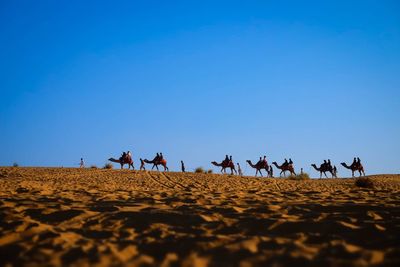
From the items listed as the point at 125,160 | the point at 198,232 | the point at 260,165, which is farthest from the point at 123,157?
the point at 198,232

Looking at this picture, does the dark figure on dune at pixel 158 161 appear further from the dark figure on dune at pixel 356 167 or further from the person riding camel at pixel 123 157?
the dark figure on dune at pixel 356 167

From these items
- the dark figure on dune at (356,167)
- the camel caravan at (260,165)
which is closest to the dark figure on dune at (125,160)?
the camel caravan at (260,165)

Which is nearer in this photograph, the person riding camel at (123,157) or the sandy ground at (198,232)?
the sandy ground at (198,232)

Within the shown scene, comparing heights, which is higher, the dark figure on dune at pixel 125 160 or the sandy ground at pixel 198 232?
the dark figure on dune at pixel 125 160

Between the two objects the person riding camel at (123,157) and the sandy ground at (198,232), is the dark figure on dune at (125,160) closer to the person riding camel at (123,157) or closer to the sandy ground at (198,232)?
the person riding camel at (123,157)

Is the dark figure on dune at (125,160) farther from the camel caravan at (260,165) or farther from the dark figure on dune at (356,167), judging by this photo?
the dark figure on dune at (356,167)

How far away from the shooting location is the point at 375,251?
4.53 m

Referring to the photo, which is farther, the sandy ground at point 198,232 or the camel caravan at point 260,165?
the camel caravan at point 260,165

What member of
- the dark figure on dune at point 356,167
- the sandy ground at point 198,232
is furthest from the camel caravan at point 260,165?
the sandy ground at point 198,232

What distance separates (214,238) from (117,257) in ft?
4.87

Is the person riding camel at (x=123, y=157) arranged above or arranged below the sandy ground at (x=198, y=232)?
above

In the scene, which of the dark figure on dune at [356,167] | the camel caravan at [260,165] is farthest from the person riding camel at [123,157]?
the dark figure on dune at [356,167]

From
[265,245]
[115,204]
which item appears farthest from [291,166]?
[265,245]

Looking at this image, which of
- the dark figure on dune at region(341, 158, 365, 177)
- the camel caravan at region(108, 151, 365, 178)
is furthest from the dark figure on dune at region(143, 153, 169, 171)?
the dark figure on dune at region(341, 158, 365, 177)
